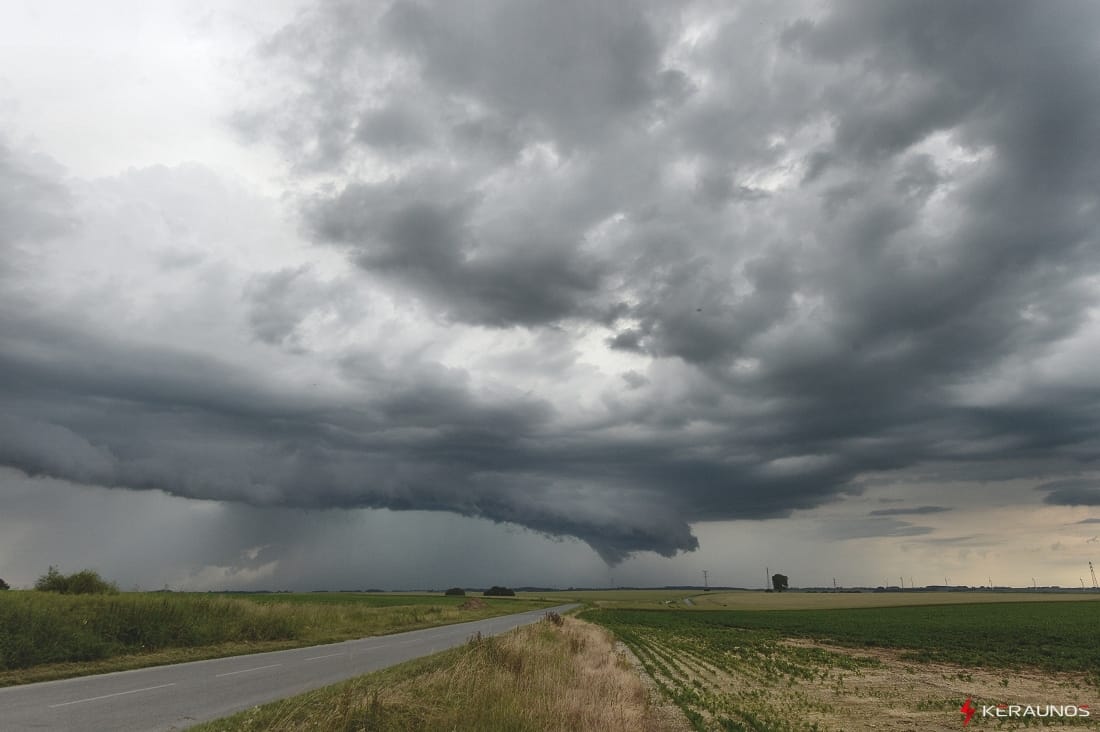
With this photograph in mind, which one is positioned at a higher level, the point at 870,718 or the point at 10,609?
the point at 10,609

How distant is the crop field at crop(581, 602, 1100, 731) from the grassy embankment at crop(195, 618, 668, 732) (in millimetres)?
3354

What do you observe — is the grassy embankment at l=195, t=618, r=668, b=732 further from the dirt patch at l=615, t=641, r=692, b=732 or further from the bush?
the bush

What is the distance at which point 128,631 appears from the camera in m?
27.5

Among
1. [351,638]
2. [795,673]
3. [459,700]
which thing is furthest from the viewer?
[351,638]

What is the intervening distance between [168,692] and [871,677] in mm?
29258

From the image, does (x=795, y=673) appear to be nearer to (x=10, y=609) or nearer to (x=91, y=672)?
(x=91, y=672)

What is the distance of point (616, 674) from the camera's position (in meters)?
22.7

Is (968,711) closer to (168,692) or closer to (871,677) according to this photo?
(871,677)

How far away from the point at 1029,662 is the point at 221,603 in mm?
46358

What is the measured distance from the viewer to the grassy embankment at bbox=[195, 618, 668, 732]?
10.8m

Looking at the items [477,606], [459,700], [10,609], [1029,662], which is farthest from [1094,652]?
[477,606]

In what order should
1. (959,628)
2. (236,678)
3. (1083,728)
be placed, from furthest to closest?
1. (959,628)
2. (236,678)
3. (1083,728)

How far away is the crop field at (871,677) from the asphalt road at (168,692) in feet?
38.5

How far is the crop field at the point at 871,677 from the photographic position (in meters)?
18.9
